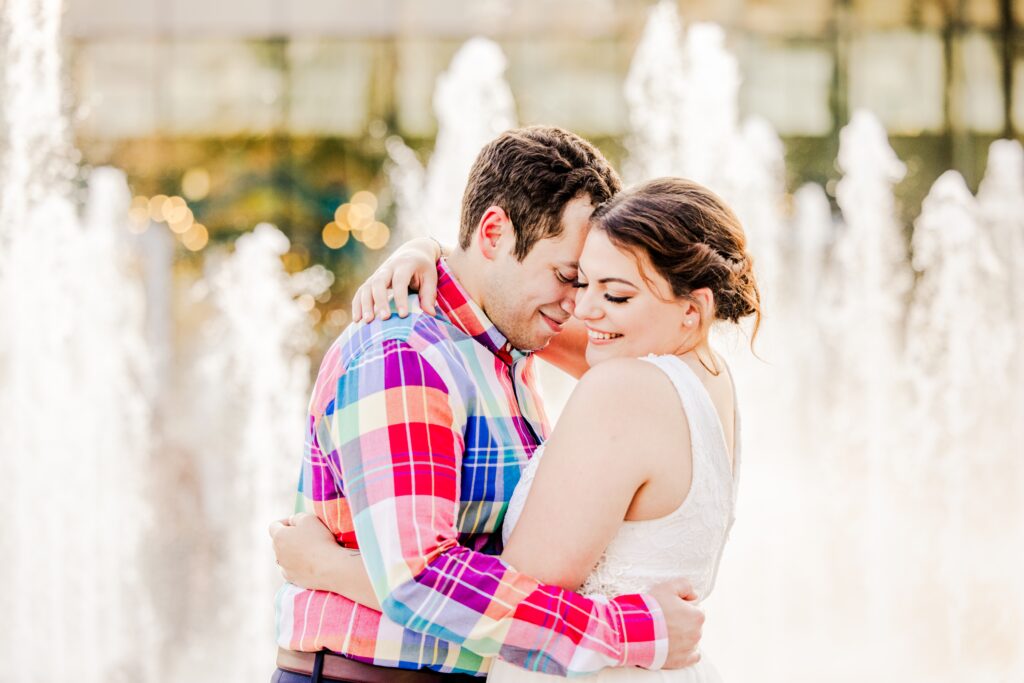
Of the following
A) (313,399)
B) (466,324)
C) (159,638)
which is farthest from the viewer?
(159,638)

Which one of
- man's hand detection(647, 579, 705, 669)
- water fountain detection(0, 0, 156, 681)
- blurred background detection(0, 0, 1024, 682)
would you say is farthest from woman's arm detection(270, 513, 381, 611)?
water fountain detection(0, 0, 156, 681)

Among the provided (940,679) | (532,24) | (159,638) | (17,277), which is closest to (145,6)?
(532,24)

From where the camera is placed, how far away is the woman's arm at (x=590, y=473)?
2115 mm

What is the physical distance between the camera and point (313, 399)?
89.6 inches

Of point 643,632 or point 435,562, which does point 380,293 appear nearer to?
point 435,562

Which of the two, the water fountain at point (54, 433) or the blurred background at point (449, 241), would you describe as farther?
the blurred background at point (449, 241)

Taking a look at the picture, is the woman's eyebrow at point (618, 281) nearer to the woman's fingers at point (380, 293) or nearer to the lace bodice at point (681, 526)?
the lace bodice at point (681, 526)

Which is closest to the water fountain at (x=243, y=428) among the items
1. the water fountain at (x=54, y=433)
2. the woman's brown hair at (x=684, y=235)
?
the water fountain at (x=54, y=433)

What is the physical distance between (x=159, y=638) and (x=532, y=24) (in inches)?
308

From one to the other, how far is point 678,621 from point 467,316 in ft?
2.45

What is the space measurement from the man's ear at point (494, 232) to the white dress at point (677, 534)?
16.7 inches

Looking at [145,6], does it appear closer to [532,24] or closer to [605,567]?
[532,24]

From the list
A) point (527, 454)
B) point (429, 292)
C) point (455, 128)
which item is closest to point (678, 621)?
point (527, 454)

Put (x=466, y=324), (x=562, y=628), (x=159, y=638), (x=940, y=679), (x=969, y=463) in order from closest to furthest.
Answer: (x=562, y=628) < (x=466, y=324) < (x=940, y=679) < (x=159, y=638) < (x=969, y=463)
